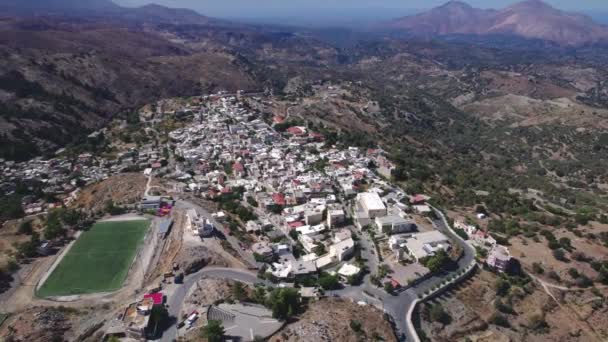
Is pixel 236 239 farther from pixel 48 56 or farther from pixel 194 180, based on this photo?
pixel 48 56

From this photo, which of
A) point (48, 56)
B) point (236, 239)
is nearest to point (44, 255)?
point (236, 239)

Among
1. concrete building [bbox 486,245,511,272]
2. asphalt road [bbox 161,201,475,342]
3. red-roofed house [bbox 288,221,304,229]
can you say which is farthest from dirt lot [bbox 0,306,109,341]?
concrete building [bbox 486,245,511,272]

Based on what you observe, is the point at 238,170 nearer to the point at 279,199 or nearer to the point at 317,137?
the point at 279,199

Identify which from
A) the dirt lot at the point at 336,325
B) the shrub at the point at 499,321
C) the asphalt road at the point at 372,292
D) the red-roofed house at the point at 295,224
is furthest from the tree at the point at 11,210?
the shrub at the point at 499,321

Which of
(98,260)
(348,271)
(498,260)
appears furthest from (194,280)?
(498,260)

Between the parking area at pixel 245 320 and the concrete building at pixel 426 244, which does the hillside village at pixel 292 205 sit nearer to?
the concrete building at pixel 426 244

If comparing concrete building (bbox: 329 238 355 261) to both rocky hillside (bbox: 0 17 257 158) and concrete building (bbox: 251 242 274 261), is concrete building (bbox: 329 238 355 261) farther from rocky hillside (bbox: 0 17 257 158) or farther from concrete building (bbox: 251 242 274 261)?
rocky hillside (bbox: 0 17 257 158)
